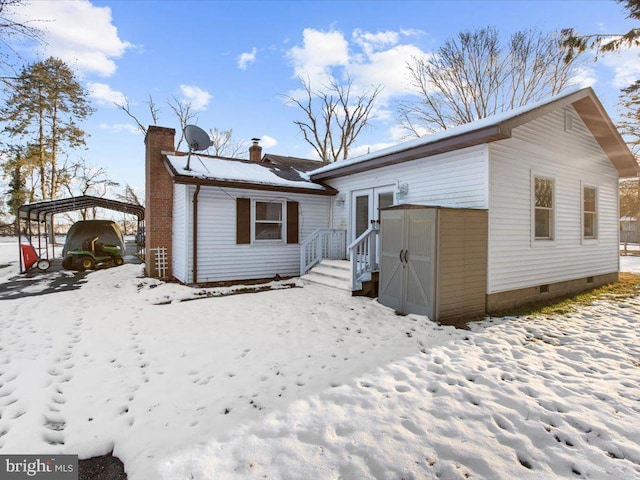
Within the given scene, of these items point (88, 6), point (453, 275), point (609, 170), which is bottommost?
point (453, 275)

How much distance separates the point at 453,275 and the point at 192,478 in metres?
4.88

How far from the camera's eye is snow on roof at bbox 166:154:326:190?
28.7ft

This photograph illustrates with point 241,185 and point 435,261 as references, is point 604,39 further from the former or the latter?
point 241,185

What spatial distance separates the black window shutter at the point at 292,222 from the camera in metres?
9.90

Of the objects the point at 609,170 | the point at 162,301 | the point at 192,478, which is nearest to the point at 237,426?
the point at 192,478

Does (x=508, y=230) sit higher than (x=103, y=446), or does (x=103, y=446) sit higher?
(x=508, y=230)

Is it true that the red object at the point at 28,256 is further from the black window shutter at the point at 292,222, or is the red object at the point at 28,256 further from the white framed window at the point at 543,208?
the white framed window at the point at 543,208

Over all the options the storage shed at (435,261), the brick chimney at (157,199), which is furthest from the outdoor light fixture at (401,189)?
the brick chimney at (157,199)

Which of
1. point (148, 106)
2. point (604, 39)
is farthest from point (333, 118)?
point (604, 39)

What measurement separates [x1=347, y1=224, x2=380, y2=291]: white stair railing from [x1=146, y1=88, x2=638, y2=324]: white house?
28 mm

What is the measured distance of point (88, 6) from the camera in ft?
24.0

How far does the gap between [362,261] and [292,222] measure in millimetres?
3185

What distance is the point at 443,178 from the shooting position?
7.00m

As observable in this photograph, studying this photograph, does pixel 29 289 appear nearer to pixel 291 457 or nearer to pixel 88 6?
pixel 88 6
